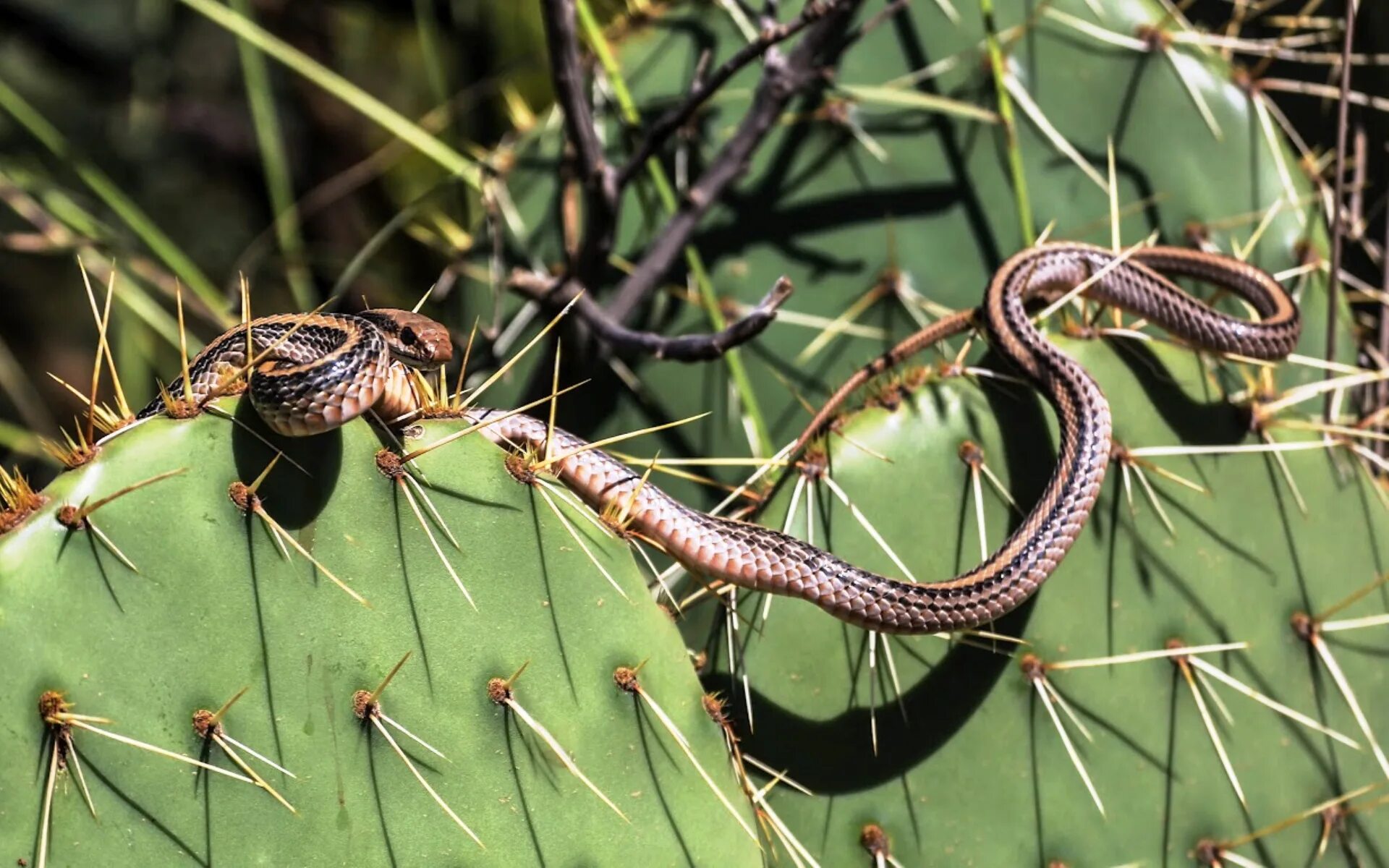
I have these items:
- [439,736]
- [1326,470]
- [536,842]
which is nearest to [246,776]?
[439,736]

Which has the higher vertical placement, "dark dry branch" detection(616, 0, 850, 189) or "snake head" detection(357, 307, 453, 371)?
"dark dry branch" detection(616, 0, 850, 189)

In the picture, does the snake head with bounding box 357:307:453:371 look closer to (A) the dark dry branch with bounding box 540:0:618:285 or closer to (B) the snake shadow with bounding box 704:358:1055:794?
(A) the dark dry branch with bounding box 540:0:618:285

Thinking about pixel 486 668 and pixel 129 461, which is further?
pixel 486 668

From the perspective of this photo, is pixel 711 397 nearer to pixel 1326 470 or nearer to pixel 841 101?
pixel 841 101

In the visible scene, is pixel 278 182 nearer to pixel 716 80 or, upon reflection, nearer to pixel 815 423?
pixel 716 80

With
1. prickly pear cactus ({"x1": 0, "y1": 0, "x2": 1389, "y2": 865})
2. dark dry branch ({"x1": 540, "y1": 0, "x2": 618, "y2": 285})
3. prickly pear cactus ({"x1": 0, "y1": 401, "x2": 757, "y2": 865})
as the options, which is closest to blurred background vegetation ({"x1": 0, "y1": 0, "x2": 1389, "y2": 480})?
dark dry branch ({"x1": 540, "y1": 0, "x2": 618, "y2": 285})

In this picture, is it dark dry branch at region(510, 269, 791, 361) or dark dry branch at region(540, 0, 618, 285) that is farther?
dark dry branch at region(540, 0, 618, 285)
